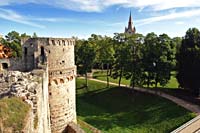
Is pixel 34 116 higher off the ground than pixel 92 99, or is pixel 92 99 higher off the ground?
pixel 34 116

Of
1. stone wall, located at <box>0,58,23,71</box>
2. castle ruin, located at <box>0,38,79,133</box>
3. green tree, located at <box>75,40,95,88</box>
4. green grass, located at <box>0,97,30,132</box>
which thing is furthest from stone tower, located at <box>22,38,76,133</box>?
green tree, located at <box>75,40,95,88</box>

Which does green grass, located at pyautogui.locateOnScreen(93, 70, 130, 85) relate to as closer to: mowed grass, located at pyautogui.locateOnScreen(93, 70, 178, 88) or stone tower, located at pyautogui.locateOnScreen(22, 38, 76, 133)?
mowed grass, located at pyautogui.locateOnScreen(93, 70, 178, 88)

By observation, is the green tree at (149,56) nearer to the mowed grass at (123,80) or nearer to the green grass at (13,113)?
the mowed grass at (123,80)

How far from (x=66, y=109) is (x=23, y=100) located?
10902mm

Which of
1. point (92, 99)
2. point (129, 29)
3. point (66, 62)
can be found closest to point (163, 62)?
point (92, 99)

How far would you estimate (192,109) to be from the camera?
96.5 ft

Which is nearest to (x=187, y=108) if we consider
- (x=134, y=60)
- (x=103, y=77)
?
(x=134, y=60)

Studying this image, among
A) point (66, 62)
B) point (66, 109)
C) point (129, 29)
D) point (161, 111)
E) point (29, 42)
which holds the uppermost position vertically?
point (129, 29)

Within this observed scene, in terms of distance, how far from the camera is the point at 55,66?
19.9 metres

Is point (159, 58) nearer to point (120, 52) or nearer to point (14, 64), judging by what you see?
point (120, 52)

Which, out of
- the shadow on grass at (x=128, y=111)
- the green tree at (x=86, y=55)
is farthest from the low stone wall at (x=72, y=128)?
the green tree at (x=86, y=55)

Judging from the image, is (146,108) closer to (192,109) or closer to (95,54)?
(192,109)

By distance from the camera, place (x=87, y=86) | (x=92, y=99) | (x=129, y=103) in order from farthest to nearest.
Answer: (x=87, y=86)
(x=92, y=99)
(x=129, y=103)

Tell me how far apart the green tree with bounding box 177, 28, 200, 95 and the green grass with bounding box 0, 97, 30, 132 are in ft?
90.7
